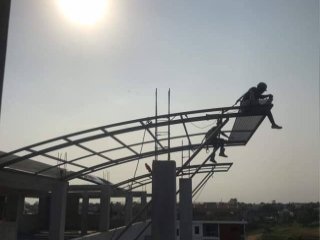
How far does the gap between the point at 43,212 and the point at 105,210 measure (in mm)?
13112

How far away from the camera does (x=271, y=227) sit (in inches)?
2101

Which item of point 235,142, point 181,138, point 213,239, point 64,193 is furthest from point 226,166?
point 213,239

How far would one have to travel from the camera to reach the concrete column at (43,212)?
26256 mm

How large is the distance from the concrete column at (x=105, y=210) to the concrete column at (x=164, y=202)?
387 inches

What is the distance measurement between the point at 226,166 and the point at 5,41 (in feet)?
46.7

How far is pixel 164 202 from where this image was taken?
6.62 meters

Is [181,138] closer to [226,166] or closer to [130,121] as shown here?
[130,121]

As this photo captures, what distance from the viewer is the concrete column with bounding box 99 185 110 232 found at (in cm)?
1564

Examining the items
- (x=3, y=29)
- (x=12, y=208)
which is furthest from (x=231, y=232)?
(x=3, y=29)

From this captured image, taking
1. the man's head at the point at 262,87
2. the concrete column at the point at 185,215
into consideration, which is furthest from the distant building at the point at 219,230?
the man's head at the point at 262,87

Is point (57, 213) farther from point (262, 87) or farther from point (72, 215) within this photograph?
point (72, 215)

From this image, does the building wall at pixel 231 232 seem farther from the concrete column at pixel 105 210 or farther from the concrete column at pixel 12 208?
the concrete column at pixel 12 208

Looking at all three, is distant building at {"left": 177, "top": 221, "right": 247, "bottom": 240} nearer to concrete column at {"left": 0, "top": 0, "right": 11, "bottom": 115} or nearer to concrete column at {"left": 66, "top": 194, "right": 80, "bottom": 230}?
concrete column at {"left": 66, "top": 194, "right": 80, "bottom": 230}

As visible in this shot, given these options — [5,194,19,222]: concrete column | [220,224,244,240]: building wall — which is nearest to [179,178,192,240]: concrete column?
[5,194,19,222]: concrete column
